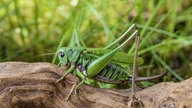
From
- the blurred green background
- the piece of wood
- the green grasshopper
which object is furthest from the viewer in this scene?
the blurred green background

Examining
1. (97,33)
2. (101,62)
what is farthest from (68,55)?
(97,33)

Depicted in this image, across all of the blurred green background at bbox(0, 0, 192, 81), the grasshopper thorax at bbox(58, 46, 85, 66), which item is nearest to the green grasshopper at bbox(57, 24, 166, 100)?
the grasshopper thorax at bbox(58, 46, 85, 66)

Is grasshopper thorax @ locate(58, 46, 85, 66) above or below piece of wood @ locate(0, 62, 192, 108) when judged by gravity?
above

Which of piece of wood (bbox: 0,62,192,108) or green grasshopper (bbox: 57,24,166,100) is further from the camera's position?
green grasshopper (bbox: 57,24,166,100)

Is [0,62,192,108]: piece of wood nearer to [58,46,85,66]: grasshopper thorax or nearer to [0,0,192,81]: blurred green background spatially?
[58,46,85,66]: grasshopper thorax

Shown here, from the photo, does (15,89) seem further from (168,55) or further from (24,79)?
(168,55)

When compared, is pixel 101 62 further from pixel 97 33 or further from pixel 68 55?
pixel 97 33
